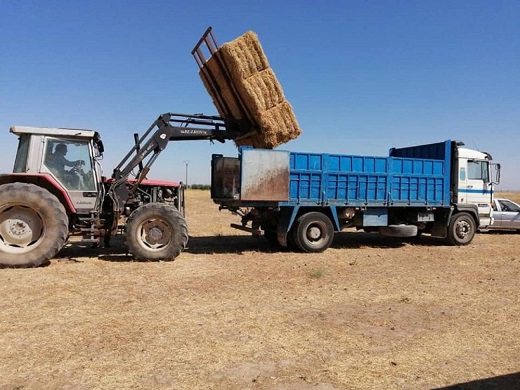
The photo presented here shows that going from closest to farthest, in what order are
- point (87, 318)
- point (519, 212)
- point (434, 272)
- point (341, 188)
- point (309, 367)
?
1. point (309, 367)
2. point (87, 318)
3. point (434, 272)
4. point (341, 188)
5. point (519, 212)

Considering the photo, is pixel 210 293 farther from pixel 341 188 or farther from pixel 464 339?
pixel 341 188

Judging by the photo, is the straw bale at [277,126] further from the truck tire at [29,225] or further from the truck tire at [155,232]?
Answer: the truck tire at [29,225]

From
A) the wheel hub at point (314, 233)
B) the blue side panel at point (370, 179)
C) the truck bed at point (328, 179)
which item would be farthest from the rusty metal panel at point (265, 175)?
the wheel hub at point (314, 233)

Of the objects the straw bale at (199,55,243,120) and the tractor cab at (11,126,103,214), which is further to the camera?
the straw bale at (199,55,243,120)

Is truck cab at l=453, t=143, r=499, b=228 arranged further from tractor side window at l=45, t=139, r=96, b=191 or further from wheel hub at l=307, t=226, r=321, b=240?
tractor side window at l=45, t=139, r=96, b=191

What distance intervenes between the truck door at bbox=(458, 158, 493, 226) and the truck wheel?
16.3 feet

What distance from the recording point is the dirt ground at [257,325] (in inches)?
154

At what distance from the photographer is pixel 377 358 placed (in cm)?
435

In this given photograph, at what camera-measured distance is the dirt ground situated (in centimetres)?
390

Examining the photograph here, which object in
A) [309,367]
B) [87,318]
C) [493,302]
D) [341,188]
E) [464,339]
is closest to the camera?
[309,367]

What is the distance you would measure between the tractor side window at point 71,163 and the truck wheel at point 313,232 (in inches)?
201

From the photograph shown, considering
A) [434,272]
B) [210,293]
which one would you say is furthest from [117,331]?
[434,272]

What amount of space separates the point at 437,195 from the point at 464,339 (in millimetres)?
8592

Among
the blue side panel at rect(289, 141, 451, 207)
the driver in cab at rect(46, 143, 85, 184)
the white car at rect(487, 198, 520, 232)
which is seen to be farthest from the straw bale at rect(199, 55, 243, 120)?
the white car at rect(487, 198, 520, 232)
